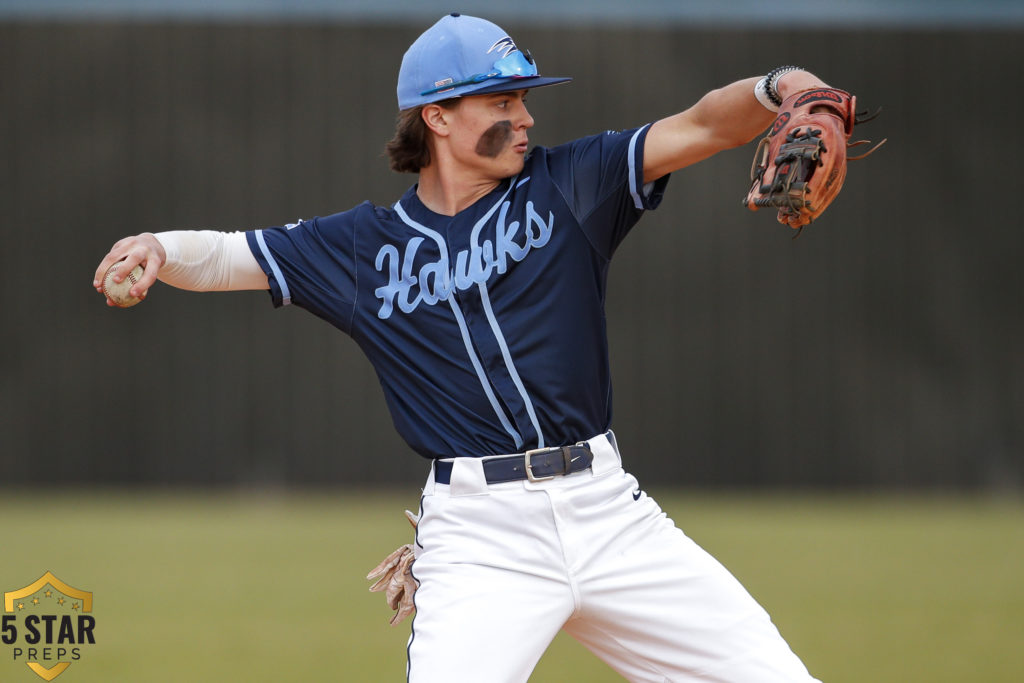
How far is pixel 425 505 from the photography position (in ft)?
11.8

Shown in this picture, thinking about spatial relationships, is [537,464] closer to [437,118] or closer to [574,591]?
[574,591]

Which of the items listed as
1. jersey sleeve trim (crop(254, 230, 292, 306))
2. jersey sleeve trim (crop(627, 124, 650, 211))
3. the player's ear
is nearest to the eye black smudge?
the player's ear

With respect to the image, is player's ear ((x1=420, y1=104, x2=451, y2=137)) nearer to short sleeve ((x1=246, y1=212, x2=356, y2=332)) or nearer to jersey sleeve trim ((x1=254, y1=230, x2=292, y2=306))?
short sleeve ((x1=246, y1=212, x2=356, y2=332))

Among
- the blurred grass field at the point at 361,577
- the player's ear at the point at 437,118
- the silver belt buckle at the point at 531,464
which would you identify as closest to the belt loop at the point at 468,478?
the silver belt buckle at the point at 531,464

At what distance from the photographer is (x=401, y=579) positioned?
3744mm

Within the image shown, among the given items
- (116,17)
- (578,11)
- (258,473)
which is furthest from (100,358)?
(578,11)

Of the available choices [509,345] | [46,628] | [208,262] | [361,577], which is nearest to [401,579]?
[509,345]

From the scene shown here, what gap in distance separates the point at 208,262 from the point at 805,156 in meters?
1.77

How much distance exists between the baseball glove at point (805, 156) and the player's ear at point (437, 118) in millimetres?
1021

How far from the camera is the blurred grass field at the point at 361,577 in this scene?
618cm

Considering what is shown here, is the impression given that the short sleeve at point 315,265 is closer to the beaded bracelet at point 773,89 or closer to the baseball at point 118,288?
the baseball at point 118,288

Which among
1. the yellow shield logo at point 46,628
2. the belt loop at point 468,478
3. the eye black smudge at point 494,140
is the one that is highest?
the eye black smudge at point 494,140

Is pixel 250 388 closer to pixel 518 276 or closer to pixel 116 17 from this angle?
pixel 116 17

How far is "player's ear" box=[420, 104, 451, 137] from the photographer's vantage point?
382cm
